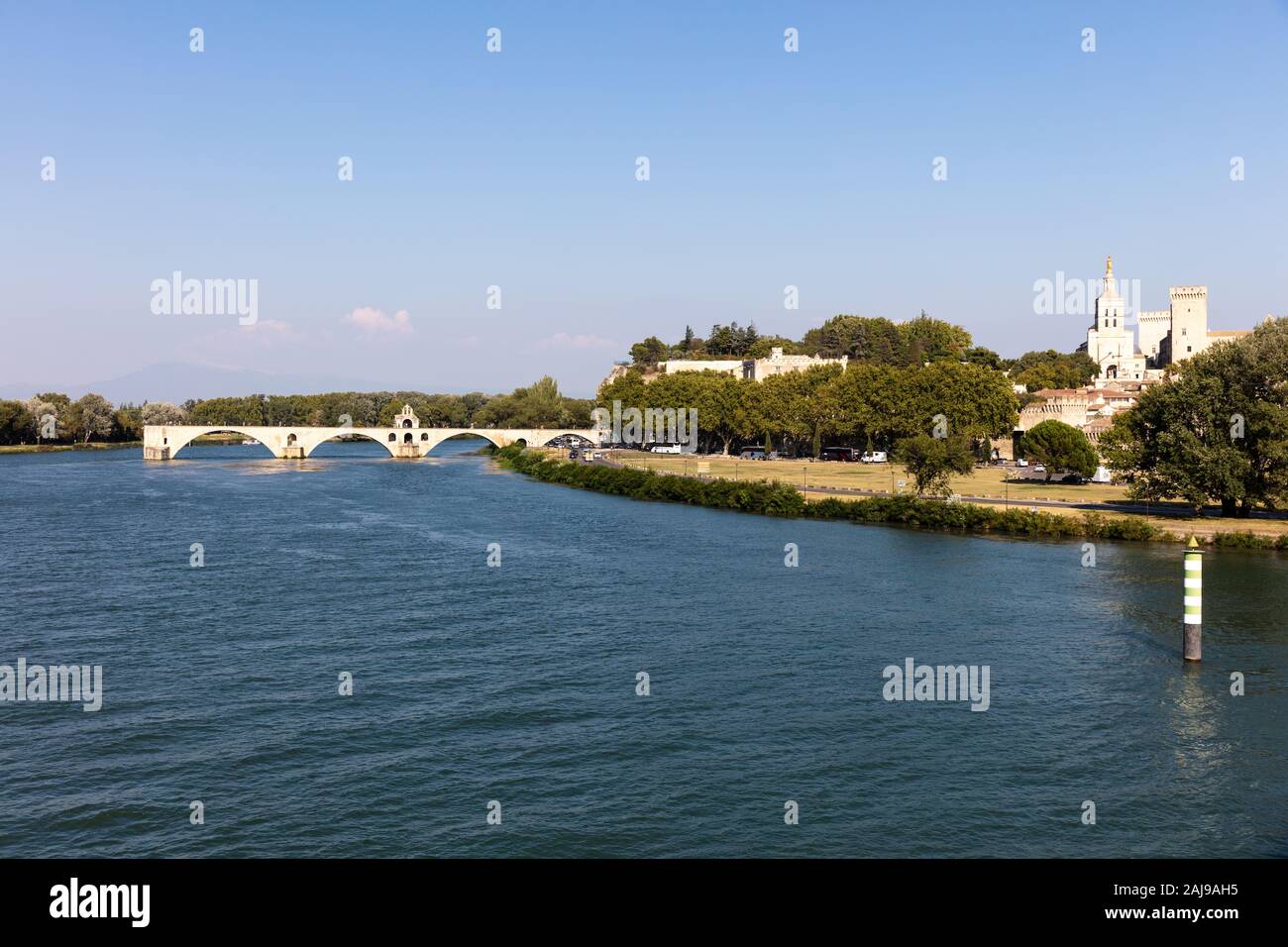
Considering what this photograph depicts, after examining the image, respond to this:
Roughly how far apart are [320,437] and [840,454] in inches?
2494

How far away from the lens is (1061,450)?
66.2 metres

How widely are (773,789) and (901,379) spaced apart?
261 ft

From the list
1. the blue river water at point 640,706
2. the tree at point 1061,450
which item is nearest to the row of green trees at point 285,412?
the tree at point 1061,450

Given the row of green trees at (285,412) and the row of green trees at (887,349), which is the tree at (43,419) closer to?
the row of green trees at (285,412)

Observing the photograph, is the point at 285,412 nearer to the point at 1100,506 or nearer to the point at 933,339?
the point at 933,339

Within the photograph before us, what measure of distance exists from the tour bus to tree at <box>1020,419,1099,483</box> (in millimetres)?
29951

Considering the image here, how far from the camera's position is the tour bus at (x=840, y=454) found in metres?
98.6

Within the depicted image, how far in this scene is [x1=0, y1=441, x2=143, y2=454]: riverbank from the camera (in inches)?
5399

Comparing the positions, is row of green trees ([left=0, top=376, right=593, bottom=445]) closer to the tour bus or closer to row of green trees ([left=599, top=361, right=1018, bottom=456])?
row of green trees ([left=599, top=361, right=1018, bottom=456])
